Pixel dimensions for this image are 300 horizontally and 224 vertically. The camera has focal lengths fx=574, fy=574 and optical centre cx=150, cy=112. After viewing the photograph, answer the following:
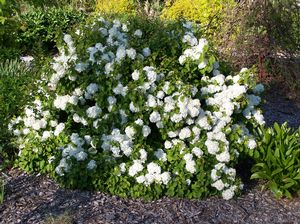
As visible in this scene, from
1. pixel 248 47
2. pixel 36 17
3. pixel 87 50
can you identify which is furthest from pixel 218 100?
pixel 36 17

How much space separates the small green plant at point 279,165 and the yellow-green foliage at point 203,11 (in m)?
3.41

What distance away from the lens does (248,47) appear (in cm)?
776

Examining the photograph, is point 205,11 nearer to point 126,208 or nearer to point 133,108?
point 133,108

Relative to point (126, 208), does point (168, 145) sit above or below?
above

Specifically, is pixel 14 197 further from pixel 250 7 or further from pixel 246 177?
pixel 250 7

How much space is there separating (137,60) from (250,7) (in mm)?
3378

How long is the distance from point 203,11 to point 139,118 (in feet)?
15.4

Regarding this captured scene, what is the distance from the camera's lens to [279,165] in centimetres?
469

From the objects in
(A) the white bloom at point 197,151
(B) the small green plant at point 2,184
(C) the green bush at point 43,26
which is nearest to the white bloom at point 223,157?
(A) the white bloom at point 197,151

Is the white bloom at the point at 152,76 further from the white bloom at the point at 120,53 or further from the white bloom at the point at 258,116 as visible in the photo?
the white bloom at the point at 258,116

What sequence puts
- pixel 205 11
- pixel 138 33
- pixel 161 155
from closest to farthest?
pixel 161 155 → pixel 138 33 → pixel 205 11

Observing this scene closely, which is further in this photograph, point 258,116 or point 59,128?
point 258,116

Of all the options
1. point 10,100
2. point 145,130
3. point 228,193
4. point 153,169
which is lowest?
point 228,193

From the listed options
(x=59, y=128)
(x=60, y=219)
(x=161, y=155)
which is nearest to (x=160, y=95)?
(x=161, y=155)
